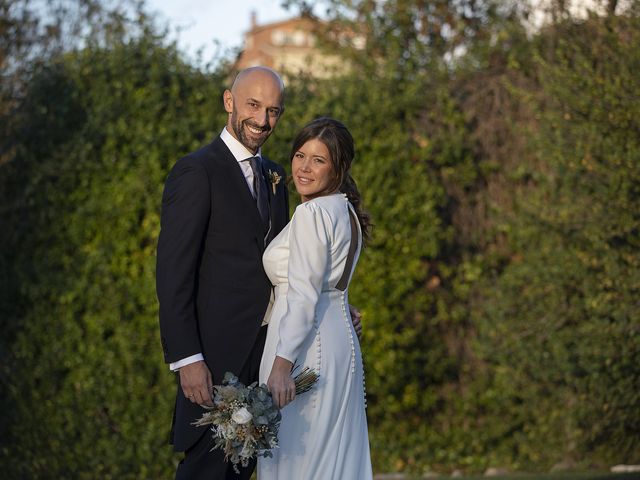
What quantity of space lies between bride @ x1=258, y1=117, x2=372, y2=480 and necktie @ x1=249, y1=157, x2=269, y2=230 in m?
0.22

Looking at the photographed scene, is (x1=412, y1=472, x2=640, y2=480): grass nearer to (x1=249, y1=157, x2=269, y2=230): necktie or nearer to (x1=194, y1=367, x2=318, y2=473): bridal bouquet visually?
(x1=249, y1=157, x2=269, y2=230): necktie

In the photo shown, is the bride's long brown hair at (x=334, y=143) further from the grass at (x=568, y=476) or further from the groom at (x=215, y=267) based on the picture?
the grass at (x=568, y=476)

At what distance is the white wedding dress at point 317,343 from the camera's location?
4.34m

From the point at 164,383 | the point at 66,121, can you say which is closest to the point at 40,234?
the point at 66,121

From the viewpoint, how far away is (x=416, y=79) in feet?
32.6

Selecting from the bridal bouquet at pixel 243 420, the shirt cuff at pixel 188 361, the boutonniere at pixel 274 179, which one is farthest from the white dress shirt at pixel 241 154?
the bridal bouquet at pixel 243 420

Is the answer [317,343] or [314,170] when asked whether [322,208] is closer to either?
[314,170]

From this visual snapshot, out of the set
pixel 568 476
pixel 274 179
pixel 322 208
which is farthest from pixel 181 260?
pixel 568 476

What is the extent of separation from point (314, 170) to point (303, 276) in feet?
1.64

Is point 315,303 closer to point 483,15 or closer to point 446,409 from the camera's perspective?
point 446,409

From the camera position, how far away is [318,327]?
14.6 feet

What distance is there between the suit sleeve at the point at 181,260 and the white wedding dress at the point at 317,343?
0.32 m

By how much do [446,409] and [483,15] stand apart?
5001 millimetres

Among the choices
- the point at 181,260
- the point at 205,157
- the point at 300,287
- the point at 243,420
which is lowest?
the point at 243,420
